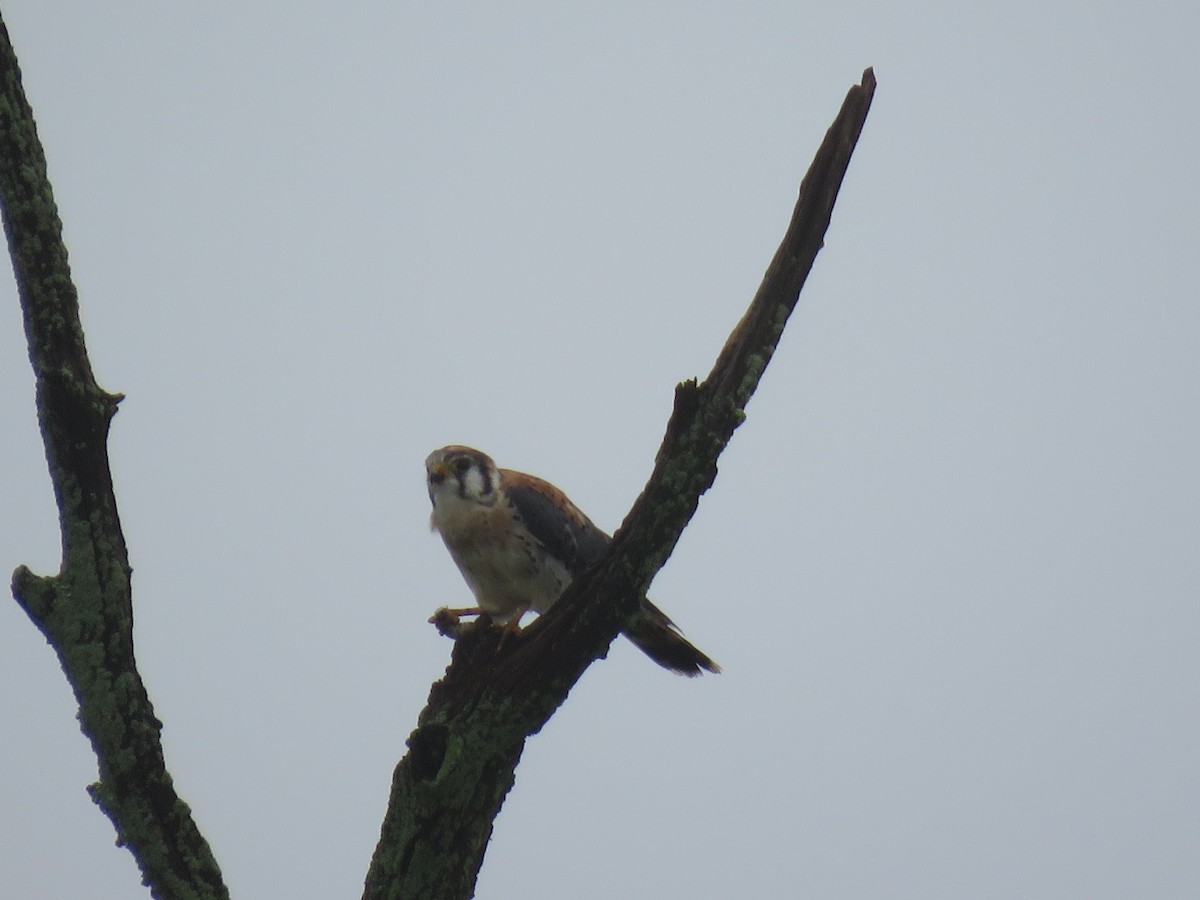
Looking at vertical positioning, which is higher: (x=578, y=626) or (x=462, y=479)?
(x=462, y=479)

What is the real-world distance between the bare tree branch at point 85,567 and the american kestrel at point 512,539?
2148mm

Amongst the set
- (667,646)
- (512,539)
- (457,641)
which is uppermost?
(512,539)

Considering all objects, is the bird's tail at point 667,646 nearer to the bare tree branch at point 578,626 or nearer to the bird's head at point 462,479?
the bird's head at point 462,479

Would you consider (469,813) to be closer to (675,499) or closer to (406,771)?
(406,771)

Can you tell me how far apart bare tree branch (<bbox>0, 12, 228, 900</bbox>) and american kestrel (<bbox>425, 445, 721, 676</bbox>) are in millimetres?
2148

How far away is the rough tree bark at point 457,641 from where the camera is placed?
2.72 m

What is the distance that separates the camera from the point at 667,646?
486 centimetres

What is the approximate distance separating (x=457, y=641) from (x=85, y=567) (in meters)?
1.09

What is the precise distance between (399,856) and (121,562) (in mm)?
1046

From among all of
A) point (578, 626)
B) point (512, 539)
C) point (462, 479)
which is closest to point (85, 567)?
point (578, 626)

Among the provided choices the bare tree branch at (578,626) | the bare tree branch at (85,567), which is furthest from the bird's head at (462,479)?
the bare tree branch at (85,567)

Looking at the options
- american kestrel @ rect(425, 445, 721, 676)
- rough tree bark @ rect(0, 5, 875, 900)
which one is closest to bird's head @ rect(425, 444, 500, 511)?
american kestrel @ rect(425, 445, 721, 676)

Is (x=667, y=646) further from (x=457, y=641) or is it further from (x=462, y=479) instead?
(x=457, y=641)

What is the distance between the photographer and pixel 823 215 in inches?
125
